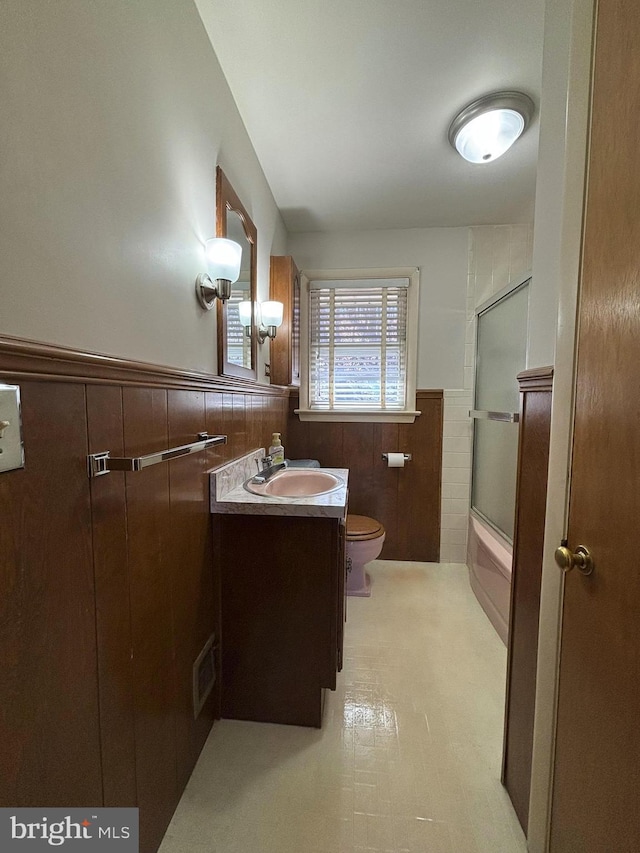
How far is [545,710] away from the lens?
2.98 ft

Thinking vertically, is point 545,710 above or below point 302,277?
below

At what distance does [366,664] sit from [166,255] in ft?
6.08

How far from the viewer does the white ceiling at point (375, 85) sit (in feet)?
3.84

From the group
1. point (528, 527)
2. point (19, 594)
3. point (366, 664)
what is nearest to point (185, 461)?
point (19, 594)

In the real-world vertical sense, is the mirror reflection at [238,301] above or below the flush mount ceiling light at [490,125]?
below

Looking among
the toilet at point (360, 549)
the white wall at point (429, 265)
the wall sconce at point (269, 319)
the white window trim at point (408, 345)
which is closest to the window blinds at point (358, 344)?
the white window trim at point (408, 345)

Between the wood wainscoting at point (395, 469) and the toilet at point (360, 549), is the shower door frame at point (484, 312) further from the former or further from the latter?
the toilet at point (360, 549)

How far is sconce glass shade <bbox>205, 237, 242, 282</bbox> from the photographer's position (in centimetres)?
123

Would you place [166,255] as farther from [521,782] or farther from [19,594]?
[521,782]

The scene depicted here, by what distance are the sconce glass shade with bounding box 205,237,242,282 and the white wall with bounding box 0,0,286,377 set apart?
4cm

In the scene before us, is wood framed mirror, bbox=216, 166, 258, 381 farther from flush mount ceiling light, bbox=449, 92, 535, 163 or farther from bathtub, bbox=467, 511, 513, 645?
bathtub, bbox=467, 511, 513, 645

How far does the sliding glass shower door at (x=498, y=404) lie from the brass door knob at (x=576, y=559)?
44.5 inches

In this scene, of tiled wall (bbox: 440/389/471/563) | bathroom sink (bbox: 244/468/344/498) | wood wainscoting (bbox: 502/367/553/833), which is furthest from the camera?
tiled wall (bbox: 440/389/471/563)

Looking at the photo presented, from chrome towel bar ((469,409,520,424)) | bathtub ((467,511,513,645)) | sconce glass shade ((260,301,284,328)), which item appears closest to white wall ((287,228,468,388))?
chrome towel bar ((469,409,520,424))
